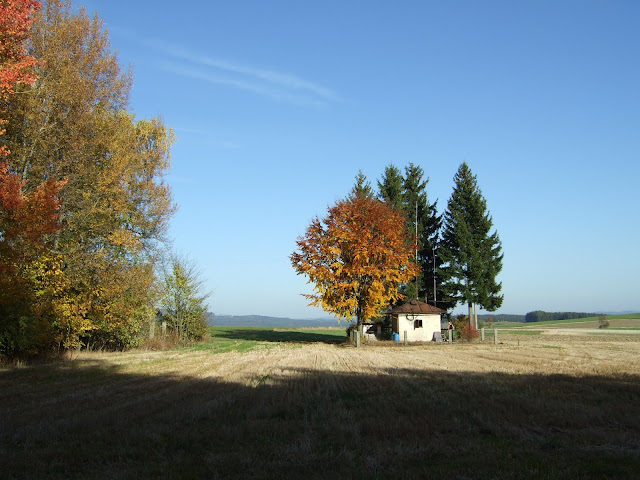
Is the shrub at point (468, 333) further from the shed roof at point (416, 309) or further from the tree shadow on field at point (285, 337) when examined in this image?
the tree shadow on field at point (285, 337)

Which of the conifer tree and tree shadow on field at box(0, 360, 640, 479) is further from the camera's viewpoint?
the conifer tree

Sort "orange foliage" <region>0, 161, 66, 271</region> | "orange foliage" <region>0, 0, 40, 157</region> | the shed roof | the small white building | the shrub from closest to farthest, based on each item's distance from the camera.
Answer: "orange foliage" <region>0, 0, 40, 157</region>, "orange foliage" <region>0, 161, 66, 271</region>, the small white building, the shrub, the shed roof

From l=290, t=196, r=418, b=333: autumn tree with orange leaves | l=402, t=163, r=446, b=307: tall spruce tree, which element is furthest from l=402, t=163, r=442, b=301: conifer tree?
l=290, t=196, r=418, b=333: autumn tree with orange leaves

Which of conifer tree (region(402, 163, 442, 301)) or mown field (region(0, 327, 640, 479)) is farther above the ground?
conifer tree (region(402, 163, 442, 301))

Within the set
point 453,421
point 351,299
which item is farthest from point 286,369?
point 351,299

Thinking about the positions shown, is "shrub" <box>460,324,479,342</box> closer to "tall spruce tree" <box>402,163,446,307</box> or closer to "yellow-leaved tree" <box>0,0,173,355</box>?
"tall spruce tree" <box>402,163,446,307</box>

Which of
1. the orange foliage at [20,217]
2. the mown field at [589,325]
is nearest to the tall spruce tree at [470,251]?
the mown field at [589,325]

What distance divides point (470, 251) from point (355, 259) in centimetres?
1519

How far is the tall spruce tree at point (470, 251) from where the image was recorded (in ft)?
158

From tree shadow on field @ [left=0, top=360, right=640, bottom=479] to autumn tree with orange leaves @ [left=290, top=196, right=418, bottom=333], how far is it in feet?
81.0

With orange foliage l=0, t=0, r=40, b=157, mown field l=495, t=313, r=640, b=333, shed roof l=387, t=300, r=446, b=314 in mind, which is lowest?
mown field l=495, t=313, r=640, b=333

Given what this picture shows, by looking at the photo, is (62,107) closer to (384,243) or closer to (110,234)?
(110,234)

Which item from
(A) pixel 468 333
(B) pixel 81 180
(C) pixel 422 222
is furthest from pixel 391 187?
(B) pixel 81 180

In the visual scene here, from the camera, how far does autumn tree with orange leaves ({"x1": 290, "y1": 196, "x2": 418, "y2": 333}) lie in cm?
3941
